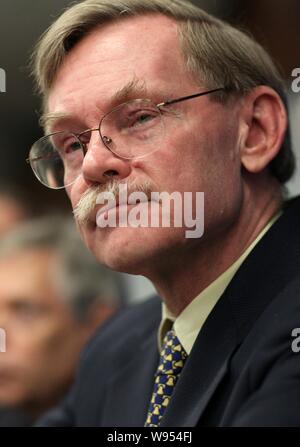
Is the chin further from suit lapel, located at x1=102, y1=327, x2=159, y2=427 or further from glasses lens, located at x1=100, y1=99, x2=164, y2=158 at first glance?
suit lapel, located at x1=102, y1=327, x2=159, y2=427

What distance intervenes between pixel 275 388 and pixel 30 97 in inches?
38.2

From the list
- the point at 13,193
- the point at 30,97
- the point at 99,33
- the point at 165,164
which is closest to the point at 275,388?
the point at 165,164

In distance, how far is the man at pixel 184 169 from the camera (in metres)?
1.21

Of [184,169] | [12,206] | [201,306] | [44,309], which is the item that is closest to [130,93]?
[184,169]

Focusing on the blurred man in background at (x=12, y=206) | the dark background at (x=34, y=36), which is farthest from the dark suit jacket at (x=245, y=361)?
the blurred man in background at (x=12, y=206)

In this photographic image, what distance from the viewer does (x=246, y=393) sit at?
1093mm

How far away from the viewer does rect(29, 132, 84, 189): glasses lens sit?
134cm

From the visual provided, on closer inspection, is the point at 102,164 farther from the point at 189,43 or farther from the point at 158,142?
the point at 189,43

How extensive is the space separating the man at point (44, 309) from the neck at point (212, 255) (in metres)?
0.75

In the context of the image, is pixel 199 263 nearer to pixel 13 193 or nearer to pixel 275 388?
pixel 275 388

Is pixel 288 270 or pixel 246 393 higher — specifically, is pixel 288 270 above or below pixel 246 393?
above

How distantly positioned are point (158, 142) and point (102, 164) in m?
0.11

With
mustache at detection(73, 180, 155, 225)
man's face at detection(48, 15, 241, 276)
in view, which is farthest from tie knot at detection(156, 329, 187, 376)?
mustache at detection(73, 180, 155, 225)

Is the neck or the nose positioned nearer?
the nose
